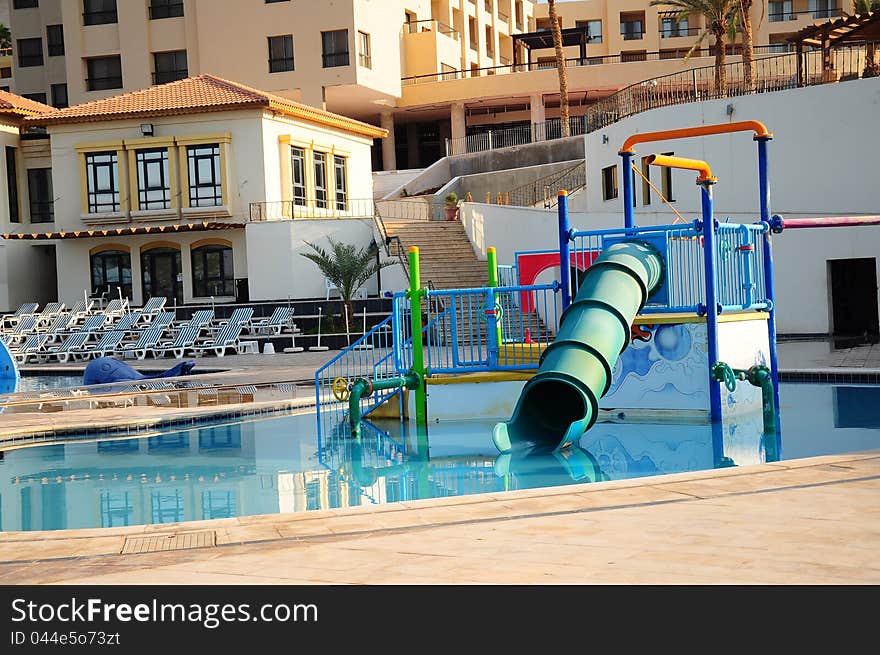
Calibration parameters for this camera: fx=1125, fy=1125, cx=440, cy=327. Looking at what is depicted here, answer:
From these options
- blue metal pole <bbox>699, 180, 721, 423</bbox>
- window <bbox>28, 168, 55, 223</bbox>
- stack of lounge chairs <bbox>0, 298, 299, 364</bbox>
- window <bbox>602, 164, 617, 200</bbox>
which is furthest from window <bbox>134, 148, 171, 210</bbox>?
blue metal pole <bbox>699, 180, 721, 423</bbox>

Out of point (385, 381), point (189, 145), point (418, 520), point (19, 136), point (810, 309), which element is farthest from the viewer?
point (19, 136)

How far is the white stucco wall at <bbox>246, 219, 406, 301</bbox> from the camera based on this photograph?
34469 millimetres

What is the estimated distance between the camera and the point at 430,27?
55.2 m

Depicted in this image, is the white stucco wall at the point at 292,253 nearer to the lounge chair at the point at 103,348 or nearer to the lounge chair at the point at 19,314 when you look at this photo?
the lounge chair at the point at 103,348

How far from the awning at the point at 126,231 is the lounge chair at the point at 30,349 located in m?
5.28

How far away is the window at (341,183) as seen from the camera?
39.5 m

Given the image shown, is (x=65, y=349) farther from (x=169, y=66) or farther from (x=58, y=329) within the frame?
(x=169, y=66)

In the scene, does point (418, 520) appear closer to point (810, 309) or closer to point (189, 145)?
point (810, 309)

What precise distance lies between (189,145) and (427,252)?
29.3 feet

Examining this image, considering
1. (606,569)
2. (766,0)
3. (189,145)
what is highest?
(766,0)

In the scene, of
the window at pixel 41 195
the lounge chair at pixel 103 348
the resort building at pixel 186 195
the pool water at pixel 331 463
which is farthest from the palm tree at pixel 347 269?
the pool water at pixel 331 463

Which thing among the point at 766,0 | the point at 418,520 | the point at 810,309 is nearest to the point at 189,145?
the point at 810,309

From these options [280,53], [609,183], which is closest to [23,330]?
[609,183]

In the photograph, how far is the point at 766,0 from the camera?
6128 centimetres
